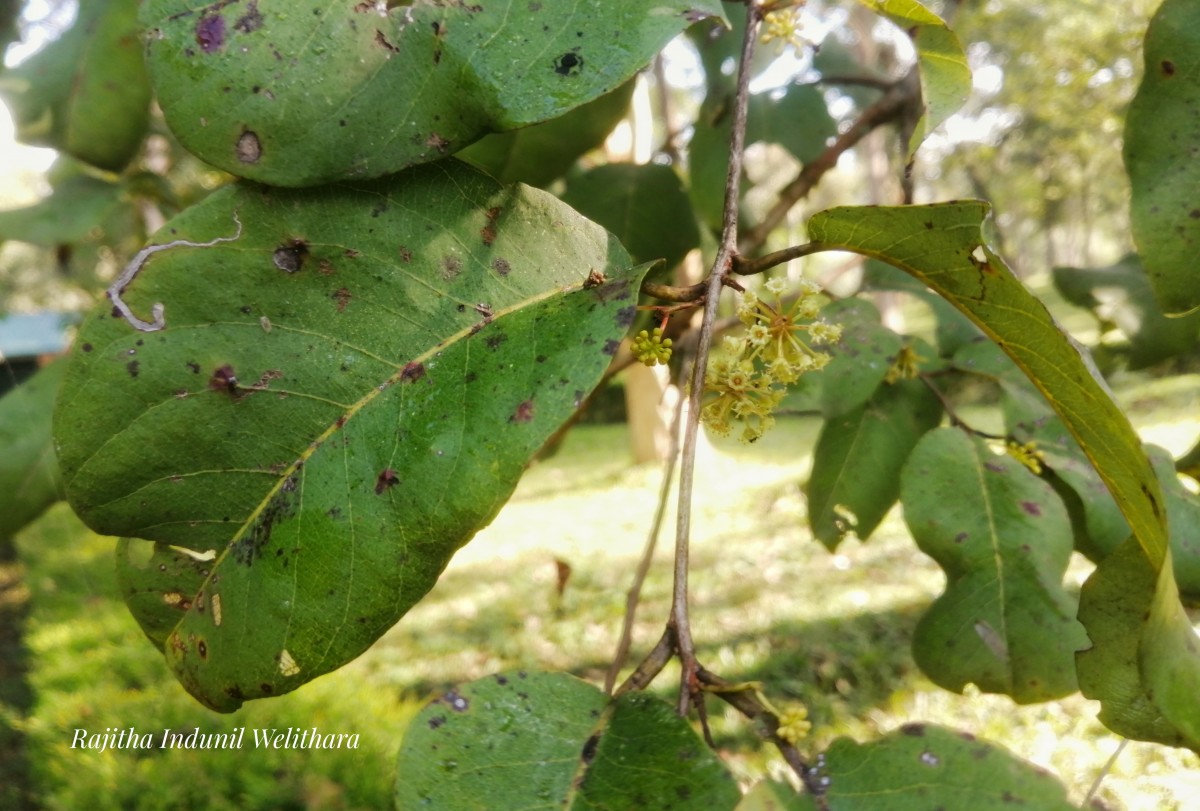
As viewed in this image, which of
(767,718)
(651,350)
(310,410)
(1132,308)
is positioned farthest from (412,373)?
(1132,308)

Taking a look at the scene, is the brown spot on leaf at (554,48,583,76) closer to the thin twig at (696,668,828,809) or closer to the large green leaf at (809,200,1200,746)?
the large green leaf at (809,200,1200,746)

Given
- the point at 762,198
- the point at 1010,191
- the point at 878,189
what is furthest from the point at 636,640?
the point at 762,198

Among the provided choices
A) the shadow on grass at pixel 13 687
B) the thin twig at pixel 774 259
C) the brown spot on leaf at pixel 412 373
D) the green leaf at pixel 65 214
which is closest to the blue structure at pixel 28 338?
the shadow on grass at pixel 13 687

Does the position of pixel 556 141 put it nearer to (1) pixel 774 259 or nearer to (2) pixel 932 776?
(1) pixel 774 259

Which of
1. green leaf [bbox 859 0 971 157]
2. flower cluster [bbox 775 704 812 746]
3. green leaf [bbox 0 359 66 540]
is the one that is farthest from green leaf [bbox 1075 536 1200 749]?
green leaf [bbox 0 359 66 540]

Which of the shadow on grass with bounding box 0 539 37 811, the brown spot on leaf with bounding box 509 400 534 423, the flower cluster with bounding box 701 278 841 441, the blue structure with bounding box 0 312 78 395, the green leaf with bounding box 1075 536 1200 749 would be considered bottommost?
the blue structure with bounding box 0 312 78 395

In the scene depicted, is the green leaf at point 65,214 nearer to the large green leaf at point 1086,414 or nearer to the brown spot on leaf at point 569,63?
the brown spot on leaf at point 569,63
